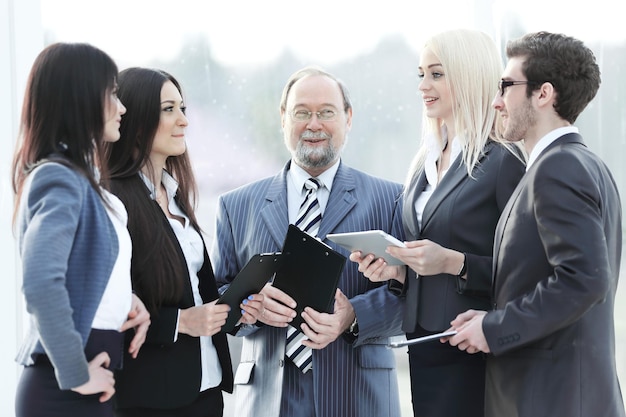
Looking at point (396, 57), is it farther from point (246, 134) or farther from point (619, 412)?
point (619, 412)

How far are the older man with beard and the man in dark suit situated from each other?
0.49m

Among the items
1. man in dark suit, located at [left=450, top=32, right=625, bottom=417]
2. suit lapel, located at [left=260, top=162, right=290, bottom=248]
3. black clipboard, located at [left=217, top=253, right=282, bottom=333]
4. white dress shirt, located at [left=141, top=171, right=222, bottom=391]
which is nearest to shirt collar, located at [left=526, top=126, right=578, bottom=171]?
man in dark suit, located at [left=450, top=32, right=625, bottom=417]

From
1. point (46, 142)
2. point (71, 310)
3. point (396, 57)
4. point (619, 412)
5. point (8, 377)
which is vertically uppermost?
point (396, 57)

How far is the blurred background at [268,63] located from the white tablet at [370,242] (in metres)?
1.14

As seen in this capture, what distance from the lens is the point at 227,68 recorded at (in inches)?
130

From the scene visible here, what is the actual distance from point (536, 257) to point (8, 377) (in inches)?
94.0

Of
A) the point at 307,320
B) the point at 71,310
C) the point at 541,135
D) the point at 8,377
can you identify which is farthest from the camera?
the point at 8,377

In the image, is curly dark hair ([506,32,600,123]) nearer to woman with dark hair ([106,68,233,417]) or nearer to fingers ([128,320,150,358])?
woman with dark hair ([106,68,233,417])

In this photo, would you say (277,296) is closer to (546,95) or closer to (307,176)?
(307,176)

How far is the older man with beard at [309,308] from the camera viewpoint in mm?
2426

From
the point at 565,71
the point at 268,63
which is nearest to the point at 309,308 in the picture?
the point at 565,71

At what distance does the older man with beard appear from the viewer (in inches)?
95.5

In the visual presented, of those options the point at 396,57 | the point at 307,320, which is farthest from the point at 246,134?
the point at 307,320

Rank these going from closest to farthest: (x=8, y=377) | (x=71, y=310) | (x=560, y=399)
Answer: (x=71, y=310) < (x=560, y=399) < (x=8, y=377)
